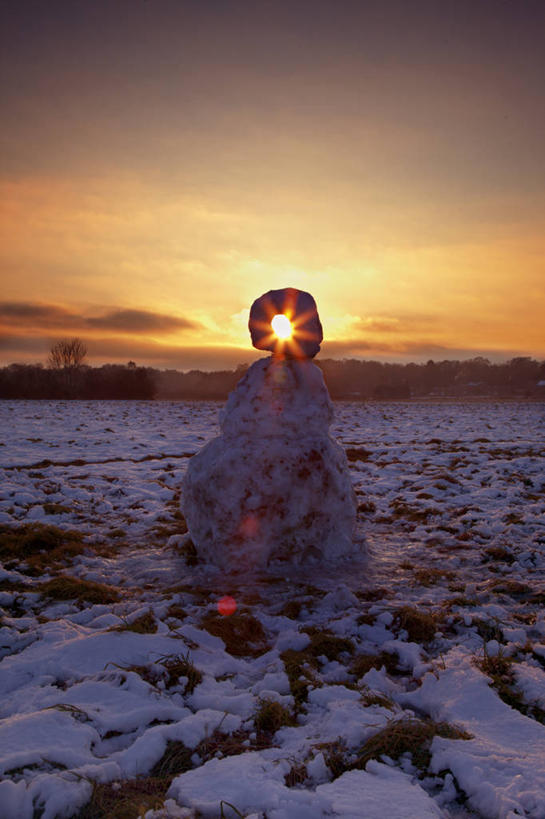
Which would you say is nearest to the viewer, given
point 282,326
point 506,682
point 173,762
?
point 173,762

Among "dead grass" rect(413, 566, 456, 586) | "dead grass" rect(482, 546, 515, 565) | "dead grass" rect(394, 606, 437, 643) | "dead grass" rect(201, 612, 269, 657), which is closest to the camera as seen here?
"dead grass" rect(201, 612, 269, 657)

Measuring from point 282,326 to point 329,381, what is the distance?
184 feet

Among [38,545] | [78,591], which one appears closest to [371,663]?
[78,591]

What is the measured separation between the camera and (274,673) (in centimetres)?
347

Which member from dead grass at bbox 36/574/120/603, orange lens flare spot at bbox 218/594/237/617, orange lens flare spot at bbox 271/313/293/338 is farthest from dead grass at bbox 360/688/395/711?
orange lens flare spot at bbox 271/313/293/338

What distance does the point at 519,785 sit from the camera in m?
2.36

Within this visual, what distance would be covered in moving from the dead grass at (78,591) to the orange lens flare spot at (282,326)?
3.71 m

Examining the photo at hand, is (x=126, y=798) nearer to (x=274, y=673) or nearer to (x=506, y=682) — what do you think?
(x=274, y=673)

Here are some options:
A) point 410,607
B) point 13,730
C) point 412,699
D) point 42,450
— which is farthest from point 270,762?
point 42,450

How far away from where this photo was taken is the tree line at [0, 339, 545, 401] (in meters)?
48.2

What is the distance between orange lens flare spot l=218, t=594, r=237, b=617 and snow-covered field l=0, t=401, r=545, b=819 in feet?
0.38

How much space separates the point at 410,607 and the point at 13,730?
11.1ft

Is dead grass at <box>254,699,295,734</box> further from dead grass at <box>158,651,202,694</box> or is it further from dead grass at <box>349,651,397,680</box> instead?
dead grass at <box>349,651,397,680</box>

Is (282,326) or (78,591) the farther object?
(282,326)
